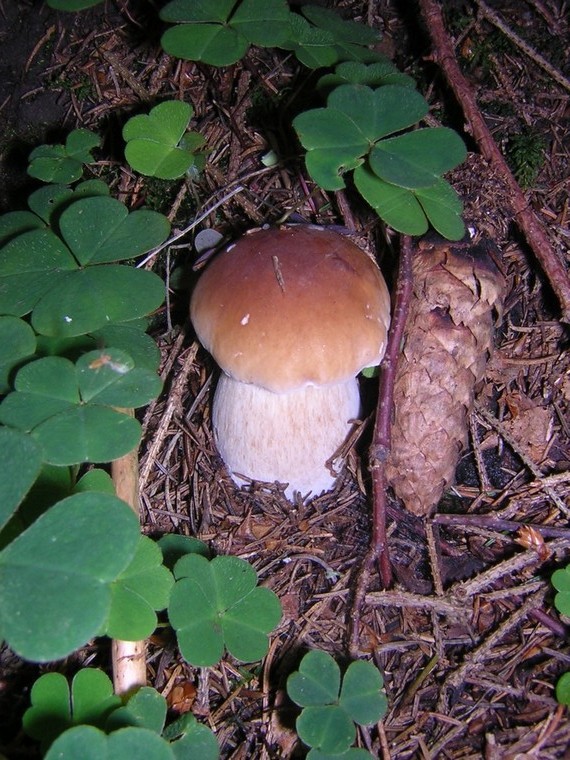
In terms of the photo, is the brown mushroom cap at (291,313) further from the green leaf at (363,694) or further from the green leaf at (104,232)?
the green leaf at (363,694)

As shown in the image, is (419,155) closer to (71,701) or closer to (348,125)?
(348,125)

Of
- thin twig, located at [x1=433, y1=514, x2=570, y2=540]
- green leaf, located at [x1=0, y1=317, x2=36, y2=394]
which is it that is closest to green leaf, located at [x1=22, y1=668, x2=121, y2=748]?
green leaf, located at [x1=0, y1=317, x2=36, y2=394]

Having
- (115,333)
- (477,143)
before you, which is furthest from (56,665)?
(477,143)

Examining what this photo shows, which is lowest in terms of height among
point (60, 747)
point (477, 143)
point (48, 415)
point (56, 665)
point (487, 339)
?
point (56, 665)

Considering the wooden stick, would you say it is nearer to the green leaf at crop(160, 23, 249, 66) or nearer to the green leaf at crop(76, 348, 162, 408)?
the green leaf at crop(76, 348, 162, 408)

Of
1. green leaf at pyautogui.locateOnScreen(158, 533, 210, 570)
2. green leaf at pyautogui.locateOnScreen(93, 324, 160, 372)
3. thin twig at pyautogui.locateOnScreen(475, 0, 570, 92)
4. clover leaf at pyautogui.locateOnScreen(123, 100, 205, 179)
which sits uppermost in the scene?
thin twig at pyautogui.locateOnScreen(475, 0, 570, 92)

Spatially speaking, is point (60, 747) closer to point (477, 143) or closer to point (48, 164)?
point (48, 164)

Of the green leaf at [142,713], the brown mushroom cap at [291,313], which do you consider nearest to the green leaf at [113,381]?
the brown mushroom cap at [291,313]
